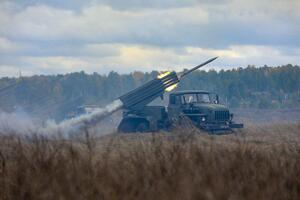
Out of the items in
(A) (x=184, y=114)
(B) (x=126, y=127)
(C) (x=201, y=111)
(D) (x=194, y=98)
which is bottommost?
(B) (x=126, y=127)

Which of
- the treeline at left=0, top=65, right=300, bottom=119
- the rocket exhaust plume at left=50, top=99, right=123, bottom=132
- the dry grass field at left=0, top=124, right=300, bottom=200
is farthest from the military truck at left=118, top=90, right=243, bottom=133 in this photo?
the treeline at left=0, top=65, right=300, bottom=119

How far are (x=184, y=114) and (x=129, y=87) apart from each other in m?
59.9

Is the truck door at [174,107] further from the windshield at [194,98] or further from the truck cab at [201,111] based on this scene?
the windshield at [194,98]

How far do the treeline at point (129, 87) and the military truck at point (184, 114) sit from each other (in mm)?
28807

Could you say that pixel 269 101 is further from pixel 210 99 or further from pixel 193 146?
pixel 193 146

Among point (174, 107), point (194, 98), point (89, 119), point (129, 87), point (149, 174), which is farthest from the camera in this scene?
point (129, 87)

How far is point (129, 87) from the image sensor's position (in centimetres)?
9294

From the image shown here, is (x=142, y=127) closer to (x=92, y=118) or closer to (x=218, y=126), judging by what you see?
(x=92, y=118)

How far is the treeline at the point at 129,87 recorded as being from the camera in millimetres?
70619

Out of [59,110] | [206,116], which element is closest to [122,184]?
[206,116]

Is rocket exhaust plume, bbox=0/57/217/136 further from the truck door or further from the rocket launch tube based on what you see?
the truck door

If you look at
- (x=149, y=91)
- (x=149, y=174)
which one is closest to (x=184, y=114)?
(x=149, y=91)

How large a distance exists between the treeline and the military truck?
94.5ft

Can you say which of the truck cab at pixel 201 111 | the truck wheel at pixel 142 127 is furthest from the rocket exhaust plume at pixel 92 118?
the truck cab at pixel 201 111
